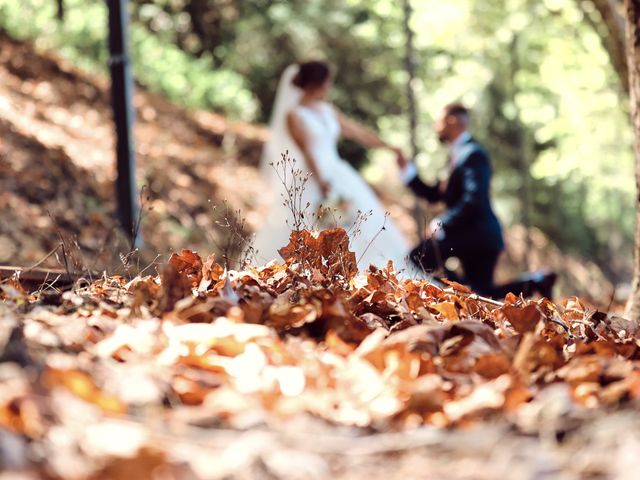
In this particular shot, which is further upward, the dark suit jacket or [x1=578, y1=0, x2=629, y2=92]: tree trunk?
[x1=578, y1=0, x2=629, y2=92]: tree trunk

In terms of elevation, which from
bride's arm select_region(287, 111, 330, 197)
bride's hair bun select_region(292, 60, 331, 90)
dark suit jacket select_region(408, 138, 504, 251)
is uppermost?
bride's hair bun select_region(292, 60, 331, 90)

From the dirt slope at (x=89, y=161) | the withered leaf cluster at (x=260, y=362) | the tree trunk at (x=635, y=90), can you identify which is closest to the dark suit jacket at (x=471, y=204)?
the dirt slope at (x=89, y=161)

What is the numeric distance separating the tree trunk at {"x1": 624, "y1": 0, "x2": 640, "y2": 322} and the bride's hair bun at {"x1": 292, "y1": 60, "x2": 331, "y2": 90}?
16.2 feet

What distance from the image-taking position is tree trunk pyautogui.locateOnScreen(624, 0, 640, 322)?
13.3 feet

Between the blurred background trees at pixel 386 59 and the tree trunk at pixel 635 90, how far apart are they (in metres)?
9.20

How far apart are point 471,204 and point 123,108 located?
3119 millimetres

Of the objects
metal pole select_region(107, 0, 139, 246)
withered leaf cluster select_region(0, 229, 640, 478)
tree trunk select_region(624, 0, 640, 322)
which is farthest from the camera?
metal pole select_region(107, 0, 139, 246)

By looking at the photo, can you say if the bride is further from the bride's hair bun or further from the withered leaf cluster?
the withered leaf cluster

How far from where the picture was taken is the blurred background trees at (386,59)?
45.3 ft

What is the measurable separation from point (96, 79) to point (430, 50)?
6.18 metres

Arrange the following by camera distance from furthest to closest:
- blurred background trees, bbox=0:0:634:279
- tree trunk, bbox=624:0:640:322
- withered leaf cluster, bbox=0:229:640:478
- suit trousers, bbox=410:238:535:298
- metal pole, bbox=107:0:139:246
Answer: blurred background trees, bbox=0:0:634:279
suit trousers, bbox=410:238:535:298
metal pole, bbox=107:0:139:246
tree trunk, bbox=624:0:640:322
withered leaf cluster, bbox=0:229:640:478

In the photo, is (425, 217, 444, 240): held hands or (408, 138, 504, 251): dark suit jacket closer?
(425, 217, 444, 240): held hands

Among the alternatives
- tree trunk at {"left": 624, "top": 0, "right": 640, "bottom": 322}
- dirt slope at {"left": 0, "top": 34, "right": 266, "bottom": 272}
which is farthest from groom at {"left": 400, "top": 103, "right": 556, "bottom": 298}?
tree trunk at {"left": 624, "top": 0, "right": 640, "bottom": 322}

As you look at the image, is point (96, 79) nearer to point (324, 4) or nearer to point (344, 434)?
point (324, 4)
